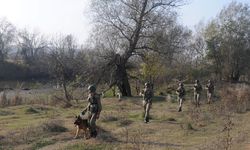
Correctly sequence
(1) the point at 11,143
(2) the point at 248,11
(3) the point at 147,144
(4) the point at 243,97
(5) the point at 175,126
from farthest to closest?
(2) the point at 248,11
(4) the point at 243,97
(5) the point at 175,126
(1) the point at 11,143
(3) the point at 147,144

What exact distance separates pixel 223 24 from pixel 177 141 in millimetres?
46513

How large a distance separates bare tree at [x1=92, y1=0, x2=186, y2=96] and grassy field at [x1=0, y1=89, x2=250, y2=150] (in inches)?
509

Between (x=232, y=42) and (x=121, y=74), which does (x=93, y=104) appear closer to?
(x=121, y=74)

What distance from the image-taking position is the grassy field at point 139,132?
50.2ft

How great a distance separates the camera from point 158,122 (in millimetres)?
20797

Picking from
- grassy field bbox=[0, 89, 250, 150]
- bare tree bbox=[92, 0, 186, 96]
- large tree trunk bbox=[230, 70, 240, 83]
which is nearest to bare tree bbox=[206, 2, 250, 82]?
large tree trunk bbox=[230, 70, 240, 83]

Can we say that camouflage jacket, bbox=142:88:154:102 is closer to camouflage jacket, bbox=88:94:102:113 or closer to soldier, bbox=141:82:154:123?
soldier, bbox=141:82:154:123

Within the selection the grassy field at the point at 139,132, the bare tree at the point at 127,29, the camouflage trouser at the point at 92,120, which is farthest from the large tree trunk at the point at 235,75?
the camouflage trouser at the point at 92,120

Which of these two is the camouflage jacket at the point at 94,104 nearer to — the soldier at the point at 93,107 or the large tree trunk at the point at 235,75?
the soldier at the point at 93,107

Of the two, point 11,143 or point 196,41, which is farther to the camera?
point 196,41

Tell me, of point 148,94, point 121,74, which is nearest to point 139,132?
point 148,94

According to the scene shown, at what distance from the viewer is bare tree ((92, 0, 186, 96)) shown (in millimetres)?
37375

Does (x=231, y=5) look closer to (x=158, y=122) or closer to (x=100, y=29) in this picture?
(x=100, y=29)

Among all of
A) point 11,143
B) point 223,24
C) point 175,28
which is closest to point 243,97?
point 175,28
